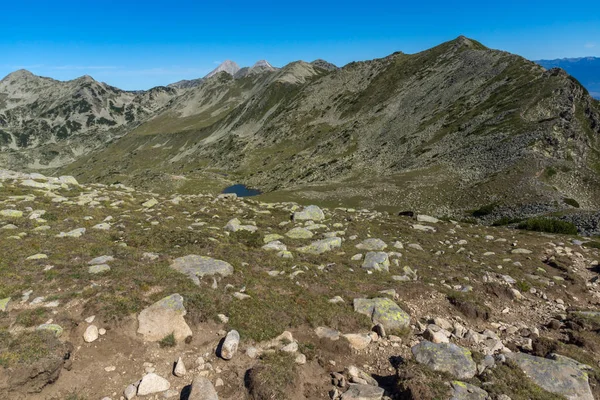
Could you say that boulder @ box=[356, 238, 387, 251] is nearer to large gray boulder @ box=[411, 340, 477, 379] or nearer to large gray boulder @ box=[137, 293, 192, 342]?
large gray boulder @ box=[411, 340, 477, 379]

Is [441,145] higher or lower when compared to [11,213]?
higher

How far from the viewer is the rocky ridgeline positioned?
9.30m

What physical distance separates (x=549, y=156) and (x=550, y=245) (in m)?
49.4

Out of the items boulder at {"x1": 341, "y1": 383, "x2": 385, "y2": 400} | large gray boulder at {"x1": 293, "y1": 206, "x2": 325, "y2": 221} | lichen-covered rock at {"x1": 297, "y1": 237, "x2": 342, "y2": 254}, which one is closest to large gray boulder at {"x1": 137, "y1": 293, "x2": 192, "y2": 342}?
boulder at {"x1": 341, "y1": 383, "x2": 385, "y2": 400}

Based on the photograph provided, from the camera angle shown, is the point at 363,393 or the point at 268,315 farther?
the point at 268,315

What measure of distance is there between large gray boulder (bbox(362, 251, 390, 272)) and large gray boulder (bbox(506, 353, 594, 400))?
851 centimetres

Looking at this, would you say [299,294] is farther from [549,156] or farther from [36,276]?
[549,156]

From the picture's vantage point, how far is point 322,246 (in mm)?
21750

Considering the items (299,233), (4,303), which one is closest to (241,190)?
(299,233)

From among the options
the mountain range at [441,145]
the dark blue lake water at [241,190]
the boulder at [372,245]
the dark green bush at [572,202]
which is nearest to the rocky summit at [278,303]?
the boulder at [372,245]

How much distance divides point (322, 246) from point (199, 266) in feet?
30.1

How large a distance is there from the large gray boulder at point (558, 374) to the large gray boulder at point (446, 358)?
1.91m

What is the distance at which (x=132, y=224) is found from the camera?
2155 centimetres

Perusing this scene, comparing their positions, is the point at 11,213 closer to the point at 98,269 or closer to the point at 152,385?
the point at 98,269
